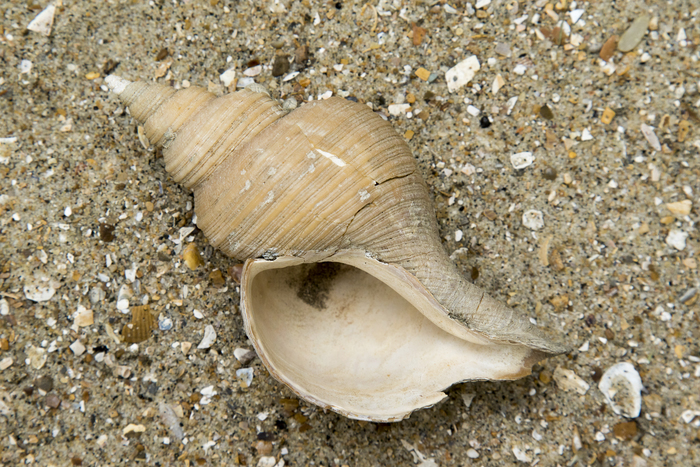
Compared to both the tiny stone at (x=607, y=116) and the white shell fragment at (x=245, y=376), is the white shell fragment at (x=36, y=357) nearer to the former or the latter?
the white shell fragment at (x=245, y=376)

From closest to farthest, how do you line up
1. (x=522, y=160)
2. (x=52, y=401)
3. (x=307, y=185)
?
(x=307, y=185), (x=52, y=401), (x=522, y=160)

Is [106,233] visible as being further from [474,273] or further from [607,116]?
[607,116]

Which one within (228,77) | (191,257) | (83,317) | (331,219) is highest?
(228,77)

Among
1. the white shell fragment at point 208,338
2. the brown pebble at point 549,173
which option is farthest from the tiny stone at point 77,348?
the brown pebble at point 549,173

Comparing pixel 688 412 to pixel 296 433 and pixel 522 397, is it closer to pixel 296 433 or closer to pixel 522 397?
pixel 522 397

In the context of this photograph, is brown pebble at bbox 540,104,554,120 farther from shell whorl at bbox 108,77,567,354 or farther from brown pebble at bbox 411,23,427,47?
shell whorl at bbox 108,77,567,354

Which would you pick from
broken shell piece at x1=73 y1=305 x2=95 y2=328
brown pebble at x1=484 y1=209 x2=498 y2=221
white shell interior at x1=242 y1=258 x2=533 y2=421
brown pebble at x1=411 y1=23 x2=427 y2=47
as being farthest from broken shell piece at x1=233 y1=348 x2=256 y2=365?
brown pebble at x1=411 y1=23 x2=427 y2=47

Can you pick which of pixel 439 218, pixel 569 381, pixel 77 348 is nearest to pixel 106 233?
pixel 77 348
